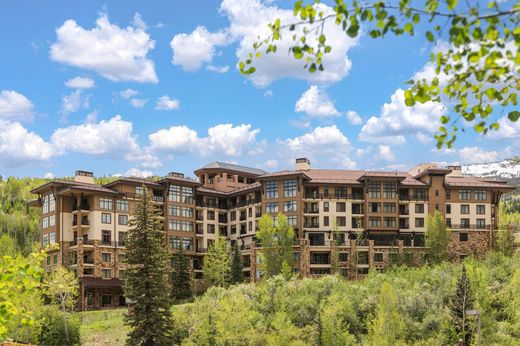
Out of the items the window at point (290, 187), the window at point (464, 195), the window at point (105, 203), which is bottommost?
the window at point (105, 203)

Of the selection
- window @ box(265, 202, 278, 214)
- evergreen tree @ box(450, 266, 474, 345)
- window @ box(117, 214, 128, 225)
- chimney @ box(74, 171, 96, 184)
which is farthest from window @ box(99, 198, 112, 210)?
evergreen tree @ box(450, 266, 474, 345)

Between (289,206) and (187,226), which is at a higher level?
(289,206)

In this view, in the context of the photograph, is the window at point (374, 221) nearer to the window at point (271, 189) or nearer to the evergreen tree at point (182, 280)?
the window at point (271, 189)

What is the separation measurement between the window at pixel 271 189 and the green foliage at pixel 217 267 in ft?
29.9

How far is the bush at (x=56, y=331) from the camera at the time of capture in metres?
63.9

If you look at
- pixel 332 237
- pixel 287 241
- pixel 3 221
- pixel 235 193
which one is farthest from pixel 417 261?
pixel 3 221

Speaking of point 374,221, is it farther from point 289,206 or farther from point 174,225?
point 174,225

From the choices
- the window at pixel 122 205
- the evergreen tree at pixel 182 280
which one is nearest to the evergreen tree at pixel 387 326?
the evergreen tree at pixel 182 280

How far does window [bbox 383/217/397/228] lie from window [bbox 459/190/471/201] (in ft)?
35.4

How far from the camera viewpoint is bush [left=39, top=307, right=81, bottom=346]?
2515 inches

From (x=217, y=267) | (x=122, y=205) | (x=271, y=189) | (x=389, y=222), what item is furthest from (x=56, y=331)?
(x=389, y=222)

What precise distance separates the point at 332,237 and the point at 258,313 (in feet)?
106

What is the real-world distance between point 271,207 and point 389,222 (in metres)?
16.4

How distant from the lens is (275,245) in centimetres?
8875
